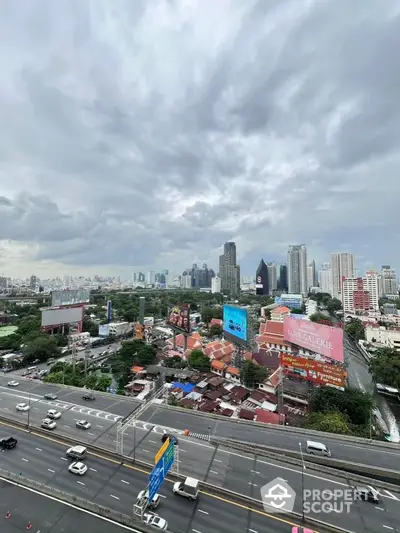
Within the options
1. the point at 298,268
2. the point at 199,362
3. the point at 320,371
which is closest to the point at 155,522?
the point at 320,371

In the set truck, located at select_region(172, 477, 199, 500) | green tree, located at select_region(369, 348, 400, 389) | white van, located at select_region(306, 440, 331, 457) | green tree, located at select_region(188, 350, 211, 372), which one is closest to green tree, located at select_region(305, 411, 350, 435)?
white van, located at select_region(306, 440, 331, 457)

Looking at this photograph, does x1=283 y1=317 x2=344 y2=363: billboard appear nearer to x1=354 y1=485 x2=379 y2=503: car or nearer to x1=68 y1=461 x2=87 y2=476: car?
x1=354 y1=485 x2=379 y2=503: car

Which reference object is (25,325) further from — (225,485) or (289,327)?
(225,485)

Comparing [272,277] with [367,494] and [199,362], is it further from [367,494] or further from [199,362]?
[367,494]

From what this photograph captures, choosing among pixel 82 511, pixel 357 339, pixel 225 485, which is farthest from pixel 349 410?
pixel 357 339

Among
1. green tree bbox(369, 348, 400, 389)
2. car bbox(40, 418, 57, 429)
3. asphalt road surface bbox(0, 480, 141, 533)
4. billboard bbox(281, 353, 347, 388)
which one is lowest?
green tree bbox(369, 348, 400, 389)

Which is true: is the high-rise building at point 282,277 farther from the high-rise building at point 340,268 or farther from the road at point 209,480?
the road at point 209,480
